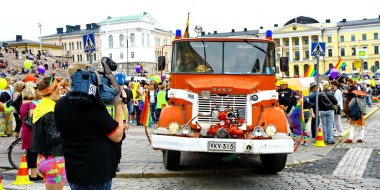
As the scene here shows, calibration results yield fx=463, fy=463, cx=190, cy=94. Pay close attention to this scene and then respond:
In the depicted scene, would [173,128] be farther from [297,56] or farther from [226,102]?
[297,56]

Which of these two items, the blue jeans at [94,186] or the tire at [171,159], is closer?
the blue jeans at [94,186]

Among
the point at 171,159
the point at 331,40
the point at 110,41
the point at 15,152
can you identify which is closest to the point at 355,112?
the point at 171,159

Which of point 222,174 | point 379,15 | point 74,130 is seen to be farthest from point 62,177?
point 379,15

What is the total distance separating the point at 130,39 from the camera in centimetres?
13175

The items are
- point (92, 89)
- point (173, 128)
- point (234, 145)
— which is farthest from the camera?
point (173, 128)

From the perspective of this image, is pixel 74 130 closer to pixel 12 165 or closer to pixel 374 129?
pixel 12 165

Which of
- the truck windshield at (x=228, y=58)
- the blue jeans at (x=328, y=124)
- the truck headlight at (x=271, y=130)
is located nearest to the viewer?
the truck headlight at (x=271, y=130)

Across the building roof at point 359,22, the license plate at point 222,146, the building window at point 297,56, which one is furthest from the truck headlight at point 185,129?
the building window at point 297,56

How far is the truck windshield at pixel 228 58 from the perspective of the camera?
378 inches

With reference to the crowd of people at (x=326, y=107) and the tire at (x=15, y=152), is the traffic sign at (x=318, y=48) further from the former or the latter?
the tire at (x=15, y=152)

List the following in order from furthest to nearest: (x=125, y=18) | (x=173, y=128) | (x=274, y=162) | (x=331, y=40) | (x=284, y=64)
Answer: (x=125, y=18) < (x=331, y=40) < (x=284, y=64) < (x=274, y=162) < (x=173, y=128)

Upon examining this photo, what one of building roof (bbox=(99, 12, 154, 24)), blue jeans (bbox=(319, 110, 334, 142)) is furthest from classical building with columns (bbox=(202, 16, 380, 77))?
blue jeans (bbox=(319, 110, 334, 142))

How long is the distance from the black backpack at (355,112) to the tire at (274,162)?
5723 millimetres

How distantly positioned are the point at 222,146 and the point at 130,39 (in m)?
126
